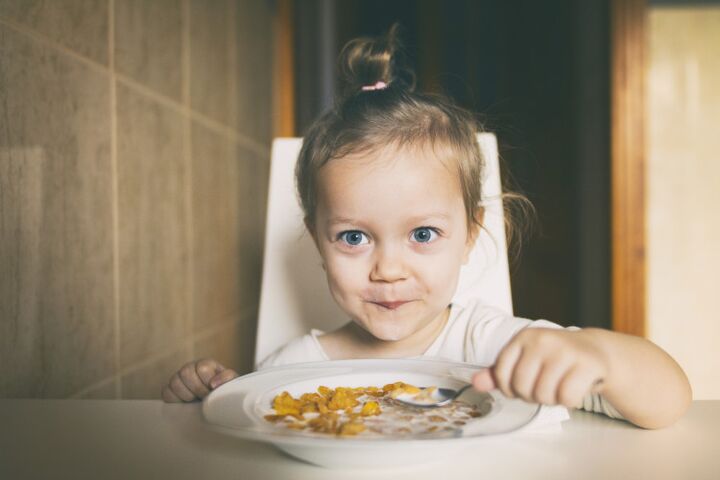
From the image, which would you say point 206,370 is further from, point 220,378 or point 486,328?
point 486,328

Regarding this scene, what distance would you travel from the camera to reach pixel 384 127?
0.86 m

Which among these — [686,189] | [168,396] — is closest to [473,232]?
[168,396]

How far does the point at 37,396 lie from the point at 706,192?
7.66 feet

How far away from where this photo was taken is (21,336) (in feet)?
2.49

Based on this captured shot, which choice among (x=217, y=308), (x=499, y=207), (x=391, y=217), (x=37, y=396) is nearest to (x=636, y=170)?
(x=499, y=207)

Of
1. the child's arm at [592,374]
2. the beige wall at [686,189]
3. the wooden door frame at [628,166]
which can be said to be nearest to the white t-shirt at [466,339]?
the child's arm at [592,374]

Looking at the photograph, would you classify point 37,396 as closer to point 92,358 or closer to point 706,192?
point 92,358

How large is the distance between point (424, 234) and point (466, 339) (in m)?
0.21

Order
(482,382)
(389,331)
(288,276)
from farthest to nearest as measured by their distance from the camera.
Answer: (288,276)
(389,331)
(482,382)

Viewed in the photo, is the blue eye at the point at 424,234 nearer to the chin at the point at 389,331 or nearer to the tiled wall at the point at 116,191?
the chin at the point at 389,331

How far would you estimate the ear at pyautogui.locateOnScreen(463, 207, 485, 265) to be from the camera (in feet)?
3.11

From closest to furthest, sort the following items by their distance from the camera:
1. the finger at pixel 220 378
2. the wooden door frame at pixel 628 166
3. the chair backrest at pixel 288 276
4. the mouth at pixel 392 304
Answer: the finger at pixel 220 378, the mouth at pixel 392 304, the chair backrest at pixel 288 276, the wooden door frame at pixel 628 166

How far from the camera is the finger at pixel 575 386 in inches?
18.7

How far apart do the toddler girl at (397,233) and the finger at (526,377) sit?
136 millimetres
